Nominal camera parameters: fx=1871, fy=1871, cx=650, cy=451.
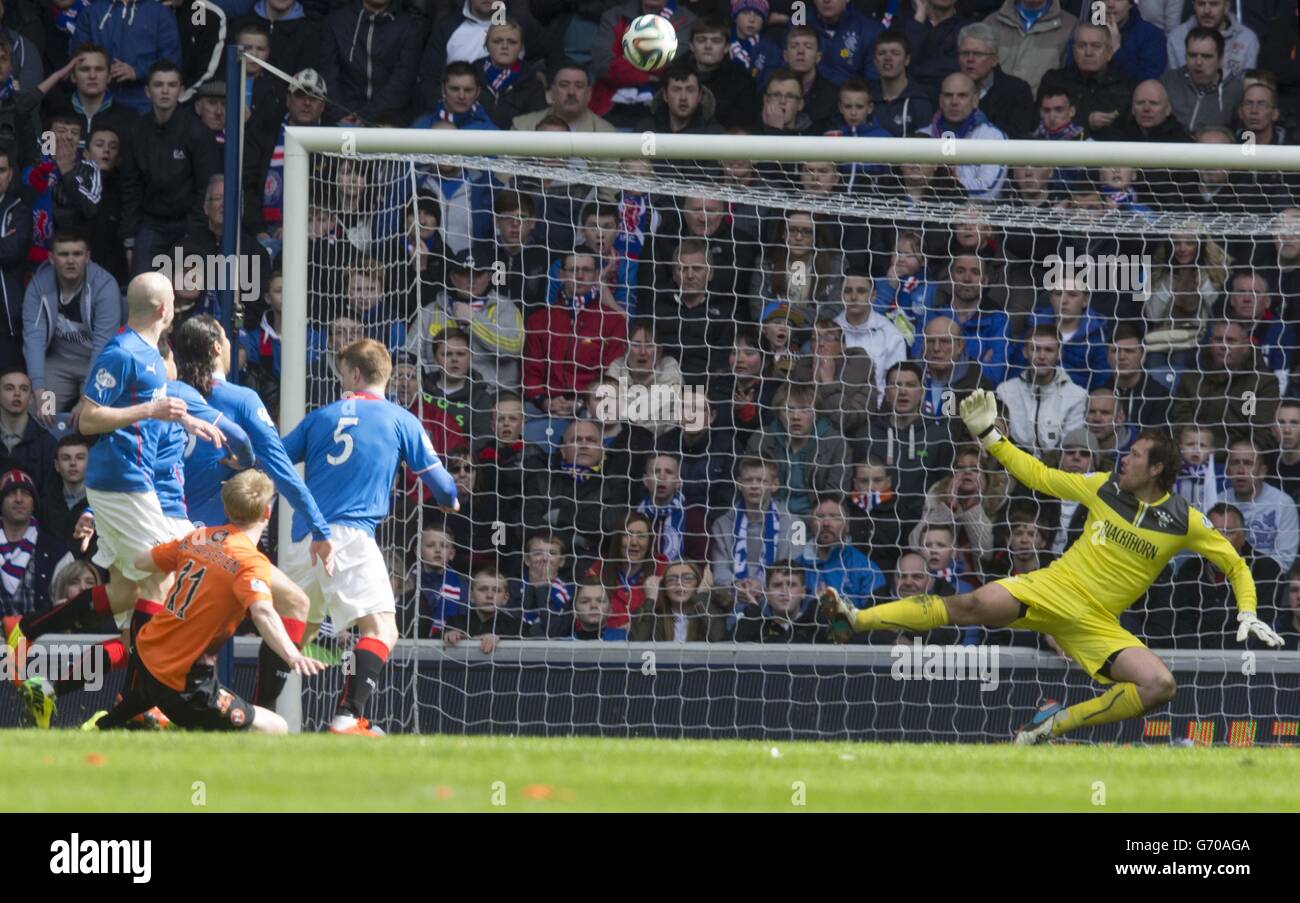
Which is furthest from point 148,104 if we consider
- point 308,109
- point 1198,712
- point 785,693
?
point 1198,712

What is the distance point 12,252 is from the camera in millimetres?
11977

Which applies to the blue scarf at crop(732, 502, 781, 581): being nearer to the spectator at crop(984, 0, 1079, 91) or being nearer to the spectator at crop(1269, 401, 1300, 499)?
the spectator at crop(1269, 401, 1300, 499)

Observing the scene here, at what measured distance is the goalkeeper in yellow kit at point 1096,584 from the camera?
9203 millimetres

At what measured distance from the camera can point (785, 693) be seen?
34.8ft

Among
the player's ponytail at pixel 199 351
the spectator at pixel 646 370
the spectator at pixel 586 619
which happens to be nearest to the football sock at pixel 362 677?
the player's ponytail at pixel 199 351

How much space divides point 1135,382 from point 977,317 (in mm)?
1042

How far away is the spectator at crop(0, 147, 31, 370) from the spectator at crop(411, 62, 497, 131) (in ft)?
8.64

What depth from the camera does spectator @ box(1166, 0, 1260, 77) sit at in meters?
12.2

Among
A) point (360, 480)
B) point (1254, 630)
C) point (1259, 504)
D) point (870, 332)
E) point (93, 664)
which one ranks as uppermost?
point (870, 332)

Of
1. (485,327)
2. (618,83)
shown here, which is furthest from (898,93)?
(485,327)

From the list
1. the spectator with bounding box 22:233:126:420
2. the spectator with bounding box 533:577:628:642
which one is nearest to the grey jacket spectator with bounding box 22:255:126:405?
the spectator with bounding box 22:233:126:420

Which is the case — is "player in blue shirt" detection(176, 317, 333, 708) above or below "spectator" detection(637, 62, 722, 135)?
below

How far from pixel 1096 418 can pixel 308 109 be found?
208 inches

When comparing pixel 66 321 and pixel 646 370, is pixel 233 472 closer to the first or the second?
pixel 646 370
